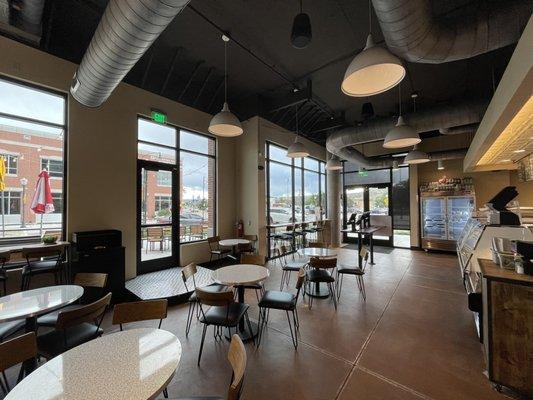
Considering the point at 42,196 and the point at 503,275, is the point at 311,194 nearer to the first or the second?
the point at 503,275

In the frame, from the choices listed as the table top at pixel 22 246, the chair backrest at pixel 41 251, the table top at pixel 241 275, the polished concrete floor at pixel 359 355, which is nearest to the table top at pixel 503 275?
the polished concrete floor at pixel 359 355

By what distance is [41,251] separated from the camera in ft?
10.6

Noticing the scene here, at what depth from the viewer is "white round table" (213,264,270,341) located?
271cm

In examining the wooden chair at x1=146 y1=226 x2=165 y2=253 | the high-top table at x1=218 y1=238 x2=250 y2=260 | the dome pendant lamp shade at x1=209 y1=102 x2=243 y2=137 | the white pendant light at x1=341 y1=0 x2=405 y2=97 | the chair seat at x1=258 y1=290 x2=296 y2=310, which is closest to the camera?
the white pendant light at x1=341 y1=0 x2=405 y2=97

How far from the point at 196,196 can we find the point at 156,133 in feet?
5.51

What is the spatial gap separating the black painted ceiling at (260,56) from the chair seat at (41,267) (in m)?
3.34

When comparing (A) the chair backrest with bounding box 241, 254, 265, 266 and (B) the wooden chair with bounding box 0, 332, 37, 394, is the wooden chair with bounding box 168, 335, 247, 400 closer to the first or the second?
(B) the wooden chair with bounding box 0, 332, 37, 394

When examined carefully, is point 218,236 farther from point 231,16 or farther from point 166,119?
point 231,16

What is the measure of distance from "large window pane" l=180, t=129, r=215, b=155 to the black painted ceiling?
742 mm

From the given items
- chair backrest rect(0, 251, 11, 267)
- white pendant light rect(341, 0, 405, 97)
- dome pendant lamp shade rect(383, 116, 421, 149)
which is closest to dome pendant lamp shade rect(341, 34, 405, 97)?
white pendant light rect(341, 0, 405, 97)

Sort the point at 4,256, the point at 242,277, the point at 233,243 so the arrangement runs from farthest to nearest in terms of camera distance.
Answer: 1. the point at 233,243
2. the point at 4,256
3. the point at 242,277

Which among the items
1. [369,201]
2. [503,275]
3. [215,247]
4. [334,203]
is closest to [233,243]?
[215,247]

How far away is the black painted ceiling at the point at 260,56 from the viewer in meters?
3.27

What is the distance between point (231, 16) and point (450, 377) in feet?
16.4
